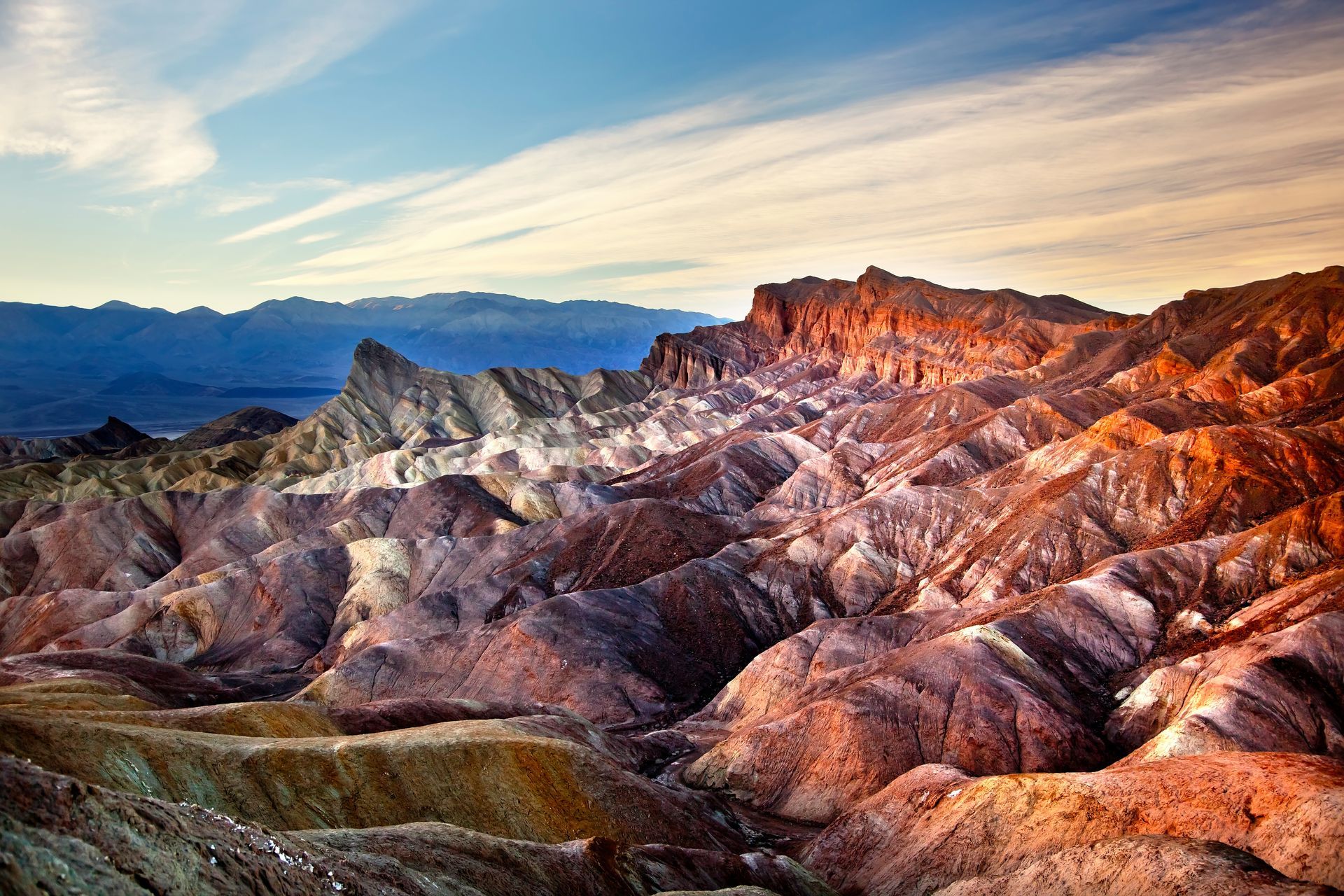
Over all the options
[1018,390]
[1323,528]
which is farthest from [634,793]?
[1018,390]

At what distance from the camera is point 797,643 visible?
67625 millimetres

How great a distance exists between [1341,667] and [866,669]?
25386mm

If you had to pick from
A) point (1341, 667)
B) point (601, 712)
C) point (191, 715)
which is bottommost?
point (601, 712)

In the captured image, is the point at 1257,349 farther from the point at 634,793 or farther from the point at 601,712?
the point at 634,793

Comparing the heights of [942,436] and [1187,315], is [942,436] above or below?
below

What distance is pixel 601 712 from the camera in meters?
68.9

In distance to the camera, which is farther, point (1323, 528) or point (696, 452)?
point (696, 452)

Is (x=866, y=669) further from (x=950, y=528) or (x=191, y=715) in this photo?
(x=191, y=715)

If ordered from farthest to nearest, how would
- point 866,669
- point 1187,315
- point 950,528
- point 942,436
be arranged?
point 1187,315, point 942,436, point 950,528, point 866,669

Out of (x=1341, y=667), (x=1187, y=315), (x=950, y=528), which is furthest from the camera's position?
(x=1187, y=315)

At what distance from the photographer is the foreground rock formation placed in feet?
114

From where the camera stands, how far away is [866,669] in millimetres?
60594

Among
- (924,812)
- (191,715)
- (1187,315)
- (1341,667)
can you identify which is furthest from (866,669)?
(1187,315)

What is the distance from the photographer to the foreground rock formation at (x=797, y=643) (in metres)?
34.6
